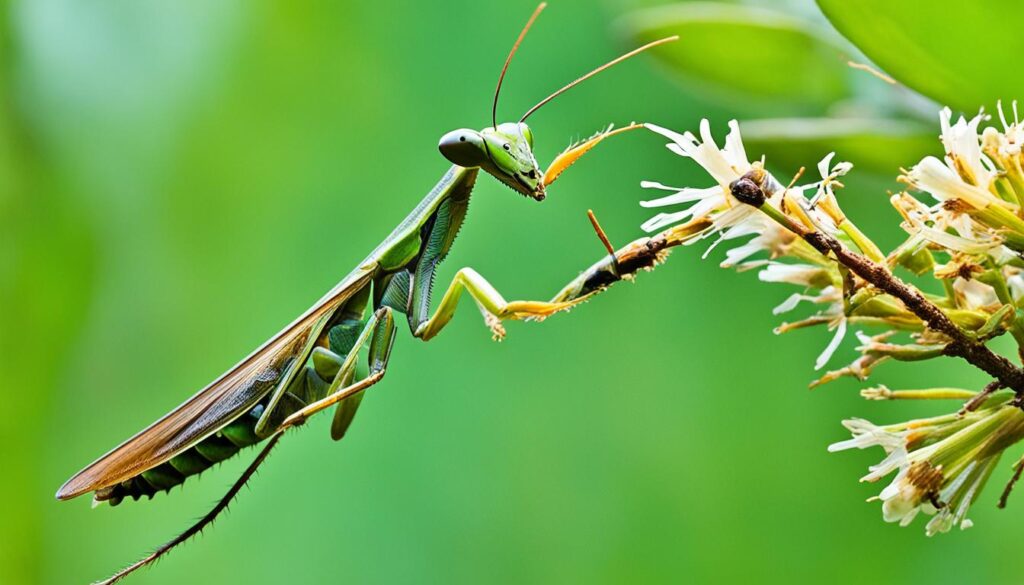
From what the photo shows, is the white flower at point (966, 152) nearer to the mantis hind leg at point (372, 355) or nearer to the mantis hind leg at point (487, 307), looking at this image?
the mantis hind leg at point (487, 307)

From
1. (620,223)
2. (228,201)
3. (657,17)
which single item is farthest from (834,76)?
(228,201)

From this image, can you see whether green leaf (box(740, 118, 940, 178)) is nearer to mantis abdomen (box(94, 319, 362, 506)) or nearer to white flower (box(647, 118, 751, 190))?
white flower (box(647, 118, 751, 190))

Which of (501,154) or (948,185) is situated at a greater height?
(501,154)

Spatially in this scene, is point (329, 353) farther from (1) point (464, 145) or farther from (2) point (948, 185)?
(2) point (948, 185)

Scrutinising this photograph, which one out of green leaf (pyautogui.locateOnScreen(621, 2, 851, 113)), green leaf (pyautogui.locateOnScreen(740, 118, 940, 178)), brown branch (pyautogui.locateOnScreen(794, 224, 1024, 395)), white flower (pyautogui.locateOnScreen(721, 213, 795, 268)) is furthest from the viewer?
green leaf (pyautogui.locateOnScreen(621, 2, 851, 113))

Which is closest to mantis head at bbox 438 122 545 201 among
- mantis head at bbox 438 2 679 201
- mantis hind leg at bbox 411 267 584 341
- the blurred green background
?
mantis head at bbox 438 2 679 201

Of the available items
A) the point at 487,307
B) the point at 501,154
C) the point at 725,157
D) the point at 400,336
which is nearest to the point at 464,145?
the point at 501,154
